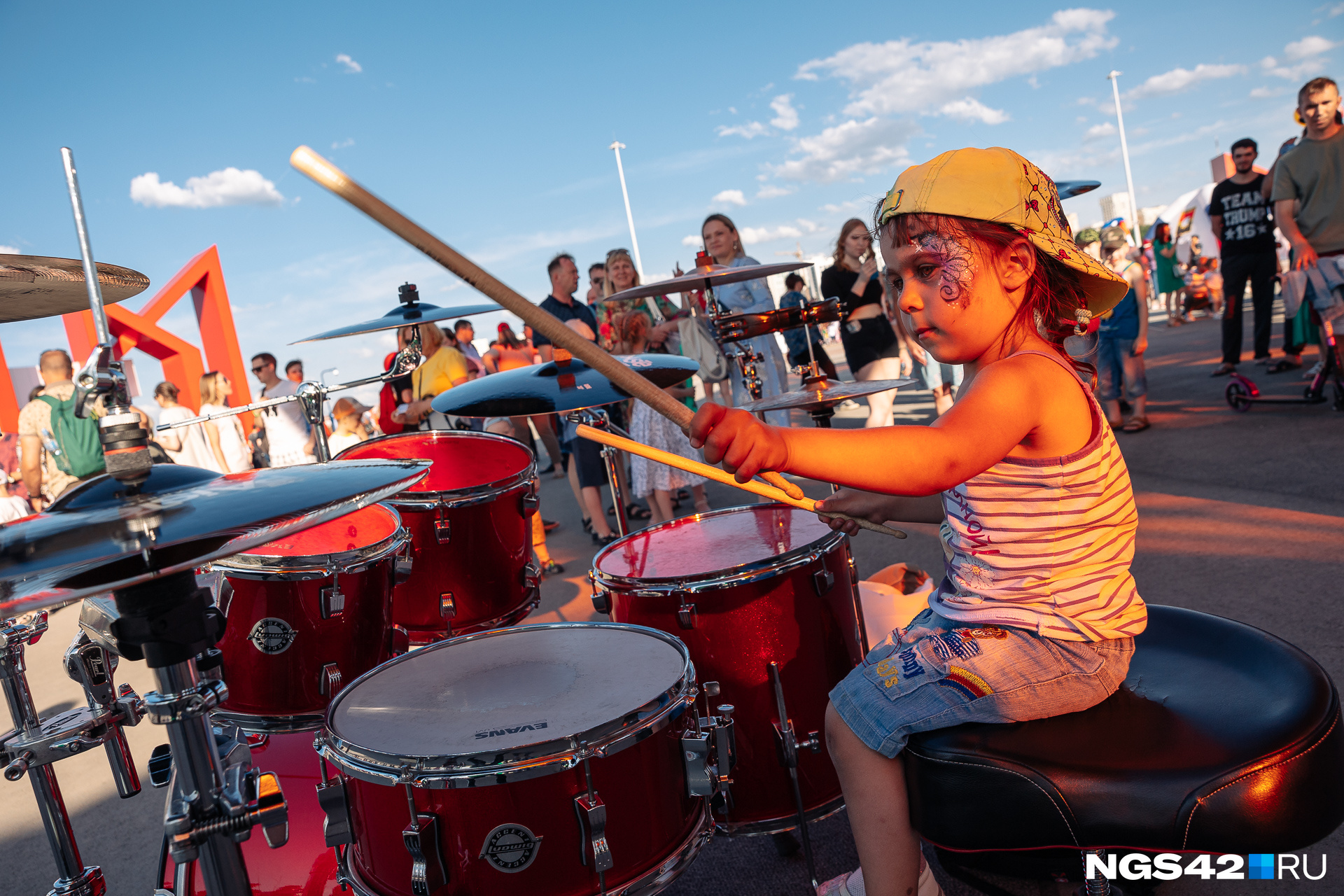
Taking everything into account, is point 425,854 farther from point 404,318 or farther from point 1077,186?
point 1077,186

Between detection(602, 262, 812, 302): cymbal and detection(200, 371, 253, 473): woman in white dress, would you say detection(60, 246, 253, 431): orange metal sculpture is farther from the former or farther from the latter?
detection(602, 262, 812, 302): cymbal

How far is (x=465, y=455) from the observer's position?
9.85 ft

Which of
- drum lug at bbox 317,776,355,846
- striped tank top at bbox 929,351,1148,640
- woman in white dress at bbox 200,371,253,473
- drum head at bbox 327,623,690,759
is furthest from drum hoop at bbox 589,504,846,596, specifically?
woman in white dress at bbox 200,371,253,473

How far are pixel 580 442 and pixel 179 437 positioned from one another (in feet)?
13.9

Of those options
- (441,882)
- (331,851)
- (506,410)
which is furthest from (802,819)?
(506,410)

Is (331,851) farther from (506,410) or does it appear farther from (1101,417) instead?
(1101,417)

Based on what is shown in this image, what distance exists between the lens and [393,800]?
1.24 m

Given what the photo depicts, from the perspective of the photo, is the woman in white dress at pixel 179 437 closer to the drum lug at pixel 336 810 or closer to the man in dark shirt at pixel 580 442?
the man in dark shirt at pixel 580 442

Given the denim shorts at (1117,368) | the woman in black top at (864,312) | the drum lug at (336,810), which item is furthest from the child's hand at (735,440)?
the denim shorts at (1117,368)

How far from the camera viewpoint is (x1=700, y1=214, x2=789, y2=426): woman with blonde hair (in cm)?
466

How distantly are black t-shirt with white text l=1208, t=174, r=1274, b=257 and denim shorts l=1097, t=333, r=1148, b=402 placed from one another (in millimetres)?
1773

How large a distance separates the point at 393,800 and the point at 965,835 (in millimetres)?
854

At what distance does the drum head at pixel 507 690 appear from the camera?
1.27 metres

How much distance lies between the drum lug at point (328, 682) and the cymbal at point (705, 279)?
1.64 metres
